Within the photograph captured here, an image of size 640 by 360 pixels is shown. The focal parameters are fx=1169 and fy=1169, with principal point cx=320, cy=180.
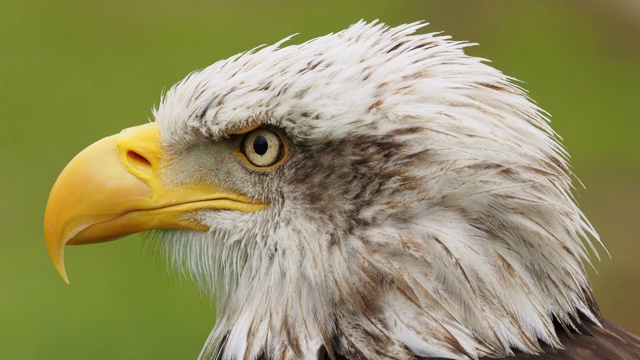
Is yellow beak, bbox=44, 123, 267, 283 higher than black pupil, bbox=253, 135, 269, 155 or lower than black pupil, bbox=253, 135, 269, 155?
lower

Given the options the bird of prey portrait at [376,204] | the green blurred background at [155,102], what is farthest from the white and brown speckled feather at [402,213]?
the green blurred background at [155,102]

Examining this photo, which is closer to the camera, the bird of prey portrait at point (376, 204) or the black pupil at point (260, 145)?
the bird of prey portrait at point (376, 204)

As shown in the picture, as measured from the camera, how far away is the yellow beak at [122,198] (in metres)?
3.63

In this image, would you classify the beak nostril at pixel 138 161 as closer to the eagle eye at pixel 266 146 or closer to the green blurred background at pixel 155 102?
the eagle eye at pixel 266 146

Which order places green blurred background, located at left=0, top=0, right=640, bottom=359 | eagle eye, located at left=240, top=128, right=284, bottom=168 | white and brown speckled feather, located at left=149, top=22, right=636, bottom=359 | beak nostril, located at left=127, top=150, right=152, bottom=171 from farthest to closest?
green blurred background, located at left=0, top=0, right=640, bottom=359
beak nostril, located at left=127, top=150, right=152, bottom=171
eagle eye, located at left=240, top=128, right=284, bottom=168
white and brown speckled feather, located at left=149, top=22, right=636, bottom=359

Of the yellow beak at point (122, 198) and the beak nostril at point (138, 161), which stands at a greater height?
the beak nostril at point (138, 161)

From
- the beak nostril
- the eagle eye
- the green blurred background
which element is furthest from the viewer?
the green blurred background

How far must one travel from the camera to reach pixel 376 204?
11.2 ft

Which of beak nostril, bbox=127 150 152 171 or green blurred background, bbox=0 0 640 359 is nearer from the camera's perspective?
beak nostril, bbox=127 150 152 171

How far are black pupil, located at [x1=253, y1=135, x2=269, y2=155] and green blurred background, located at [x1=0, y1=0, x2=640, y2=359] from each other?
4.52m

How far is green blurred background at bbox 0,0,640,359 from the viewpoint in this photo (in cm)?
841

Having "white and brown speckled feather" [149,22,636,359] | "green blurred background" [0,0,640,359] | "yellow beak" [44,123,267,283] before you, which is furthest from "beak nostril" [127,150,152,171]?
"green blurred background" [0,0,640,359]

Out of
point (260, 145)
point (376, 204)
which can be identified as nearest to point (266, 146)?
point (260, 145)

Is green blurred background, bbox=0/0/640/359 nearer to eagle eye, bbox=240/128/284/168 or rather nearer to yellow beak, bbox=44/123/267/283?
yellow beak, bbox=44/123/267/283
